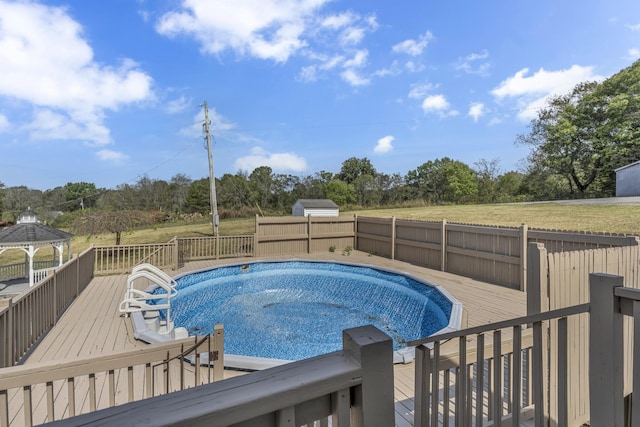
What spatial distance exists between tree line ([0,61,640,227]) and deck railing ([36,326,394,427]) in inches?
717

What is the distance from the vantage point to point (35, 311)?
4.07m

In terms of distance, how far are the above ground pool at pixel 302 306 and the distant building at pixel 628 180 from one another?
15520mm

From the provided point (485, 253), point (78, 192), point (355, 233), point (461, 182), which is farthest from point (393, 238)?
point (78, 192)

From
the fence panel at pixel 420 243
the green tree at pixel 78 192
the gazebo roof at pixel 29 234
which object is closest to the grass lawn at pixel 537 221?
the fence panel at pixel 420 243

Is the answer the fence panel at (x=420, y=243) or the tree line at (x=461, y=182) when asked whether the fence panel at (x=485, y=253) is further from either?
the tree line at (x=461, y=182)

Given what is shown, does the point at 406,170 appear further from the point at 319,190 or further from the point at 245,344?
the point at 245,344

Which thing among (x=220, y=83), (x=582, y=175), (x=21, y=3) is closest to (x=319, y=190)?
(x=220, y=83)

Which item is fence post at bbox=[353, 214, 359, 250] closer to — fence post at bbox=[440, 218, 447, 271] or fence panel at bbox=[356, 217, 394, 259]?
fence panel at bbox=[356, 217, 394, 259]

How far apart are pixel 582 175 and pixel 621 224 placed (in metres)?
14.2

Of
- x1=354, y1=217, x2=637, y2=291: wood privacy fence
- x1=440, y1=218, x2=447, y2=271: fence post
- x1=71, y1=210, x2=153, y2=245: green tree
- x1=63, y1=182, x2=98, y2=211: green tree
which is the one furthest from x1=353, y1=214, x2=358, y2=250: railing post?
x1=63, y1=182, x2=98, y2=211: green tree

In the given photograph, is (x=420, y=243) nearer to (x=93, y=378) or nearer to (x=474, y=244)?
(x=474, y=244)

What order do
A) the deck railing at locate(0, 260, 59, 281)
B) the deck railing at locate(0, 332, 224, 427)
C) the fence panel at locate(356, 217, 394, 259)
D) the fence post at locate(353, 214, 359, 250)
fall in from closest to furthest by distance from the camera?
the deck railing at locate(0, 332, 224, 427), the deck railing at locate(0, 260, 59, 281), the fence panel at locate(356, 217, 394, 259), the fence post at locate(353, 214, 359, 250)

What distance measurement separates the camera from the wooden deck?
3.38 meters

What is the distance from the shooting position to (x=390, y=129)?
2388 cm
